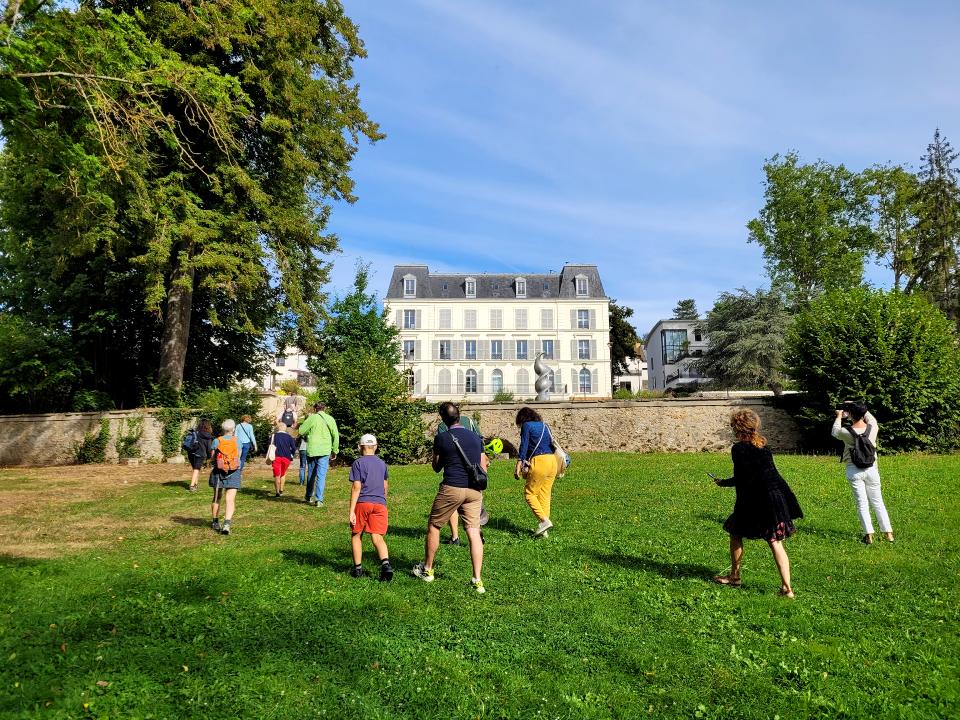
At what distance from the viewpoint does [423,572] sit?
6914 mm

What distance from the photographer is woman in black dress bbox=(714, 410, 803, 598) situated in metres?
6.27

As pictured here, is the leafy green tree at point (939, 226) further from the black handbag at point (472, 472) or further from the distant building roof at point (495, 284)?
the black handbag at point (472, 472)

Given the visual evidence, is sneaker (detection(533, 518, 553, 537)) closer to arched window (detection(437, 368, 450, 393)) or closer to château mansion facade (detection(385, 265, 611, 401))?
château mansion facade (detection(385, 265, 611, 401))

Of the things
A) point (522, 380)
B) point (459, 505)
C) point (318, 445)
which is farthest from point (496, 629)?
point (522, 380)

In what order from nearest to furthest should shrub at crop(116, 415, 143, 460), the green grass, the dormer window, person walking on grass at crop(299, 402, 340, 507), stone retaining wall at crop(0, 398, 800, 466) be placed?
the green grass
person walking on grass at crop(299, 402, 340, 507)
shrub at crop(116, 415, 143, 460)
stone retaining wall at crop(0, 398, 800, 466)
the dormer window

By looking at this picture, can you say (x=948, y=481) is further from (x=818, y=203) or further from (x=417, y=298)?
(x=417, y=298)

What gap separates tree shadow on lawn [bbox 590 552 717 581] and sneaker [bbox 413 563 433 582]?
2.34 metres

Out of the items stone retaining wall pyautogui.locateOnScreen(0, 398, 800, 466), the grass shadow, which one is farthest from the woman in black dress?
stone retaining wall pyautogui.locateOnScreen(0, 398, 800, 466)

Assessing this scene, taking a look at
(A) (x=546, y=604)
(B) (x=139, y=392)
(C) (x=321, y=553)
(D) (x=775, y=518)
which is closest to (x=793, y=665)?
(D) (x=775, y=518)

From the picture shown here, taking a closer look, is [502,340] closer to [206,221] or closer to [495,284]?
[495,284]

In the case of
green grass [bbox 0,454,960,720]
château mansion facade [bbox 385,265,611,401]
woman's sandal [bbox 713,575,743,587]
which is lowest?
green grass [bbox 0,454,960,720]

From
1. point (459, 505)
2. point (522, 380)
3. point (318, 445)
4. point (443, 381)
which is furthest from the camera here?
point (522, 380)

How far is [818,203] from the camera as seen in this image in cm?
3791

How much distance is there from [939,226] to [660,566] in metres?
39.4
